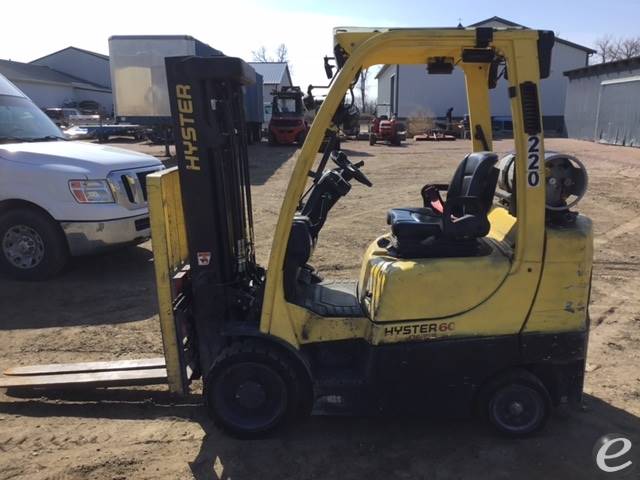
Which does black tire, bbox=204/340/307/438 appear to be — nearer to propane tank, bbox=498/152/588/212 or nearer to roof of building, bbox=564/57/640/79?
propane tank, bbox=498/152/588/212

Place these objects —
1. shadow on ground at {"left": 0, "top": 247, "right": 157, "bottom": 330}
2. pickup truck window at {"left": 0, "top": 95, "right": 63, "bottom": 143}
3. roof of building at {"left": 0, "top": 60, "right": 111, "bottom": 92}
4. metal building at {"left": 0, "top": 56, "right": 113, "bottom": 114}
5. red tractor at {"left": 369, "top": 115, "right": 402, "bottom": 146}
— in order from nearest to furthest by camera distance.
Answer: shadow on ground at {"left": 0, "top": 247, "right": 157, "bottom": 330}, pickup truck window at {"left": 0, "top": 95, "right": 63, "bottom": 143}, red tractor at {"left": 369, "top": 115, "right": 402, "bottom": 146}, roof of building at {"left": 0, "top": 60, "right": 111, "bottom": 92}, metal building at {"left": 0, "top": 56, "right": 113, "bottom": 114}

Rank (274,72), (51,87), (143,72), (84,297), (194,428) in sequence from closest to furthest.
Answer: (194,428) → (84,297) → (143,72) → (274,72) → (51,87)

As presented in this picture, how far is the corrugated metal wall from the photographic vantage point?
1051 inches

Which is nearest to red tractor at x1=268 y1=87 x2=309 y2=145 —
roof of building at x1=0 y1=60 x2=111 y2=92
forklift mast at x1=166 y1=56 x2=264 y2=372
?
roof of building at x1=0 y1=60 x2=111 y2=92

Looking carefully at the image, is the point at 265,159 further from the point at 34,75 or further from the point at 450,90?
the point at 34,75

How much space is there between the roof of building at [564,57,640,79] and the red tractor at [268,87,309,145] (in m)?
16.2

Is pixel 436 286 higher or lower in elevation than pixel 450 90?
lower

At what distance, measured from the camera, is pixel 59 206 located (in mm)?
6328

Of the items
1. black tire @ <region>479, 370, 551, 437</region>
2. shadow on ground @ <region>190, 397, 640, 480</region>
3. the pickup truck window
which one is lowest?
shadow on ground @ <region>190, 397, 640, 480</region>

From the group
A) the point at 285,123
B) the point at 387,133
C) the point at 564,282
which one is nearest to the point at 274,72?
the point at 387,133

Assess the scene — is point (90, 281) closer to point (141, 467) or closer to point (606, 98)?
point (141, 467)

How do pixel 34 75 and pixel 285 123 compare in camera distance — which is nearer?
pixel 285 123

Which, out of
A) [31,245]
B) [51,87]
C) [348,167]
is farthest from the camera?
[51,87]

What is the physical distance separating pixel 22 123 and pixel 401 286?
612 centimetres
